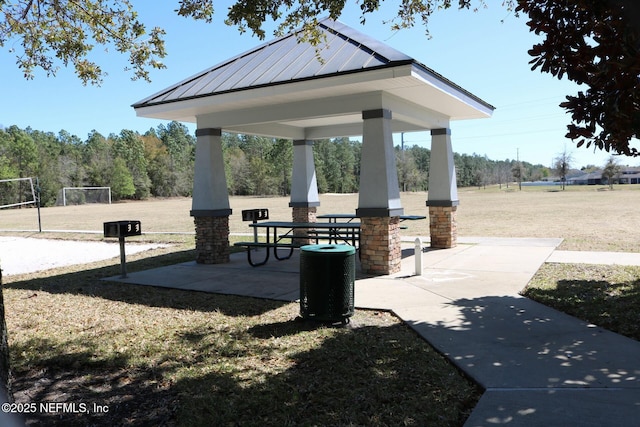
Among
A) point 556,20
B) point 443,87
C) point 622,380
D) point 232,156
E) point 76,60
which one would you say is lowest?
point 622,380

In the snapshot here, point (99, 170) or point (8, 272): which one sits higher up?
point (99, 170)

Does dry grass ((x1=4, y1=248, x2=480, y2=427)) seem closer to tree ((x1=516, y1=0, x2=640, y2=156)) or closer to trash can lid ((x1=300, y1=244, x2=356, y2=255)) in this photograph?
trash can lid ((x1=300, y1=244, x2=356, y2=255))

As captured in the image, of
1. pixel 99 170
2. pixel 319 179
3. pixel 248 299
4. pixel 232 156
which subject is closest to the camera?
pixel 248 299

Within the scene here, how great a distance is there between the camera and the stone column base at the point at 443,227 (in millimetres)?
11945

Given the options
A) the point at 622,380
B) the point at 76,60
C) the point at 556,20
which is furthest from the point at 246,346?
the point at 76,60

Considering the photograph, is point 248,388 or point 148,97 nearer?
point 248,388

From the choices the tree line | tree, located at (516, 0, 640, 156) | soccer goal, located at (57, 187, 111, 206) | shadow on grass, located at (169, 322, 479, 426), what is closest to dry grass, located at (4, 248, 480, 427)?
shadow on grass, located at (169, 322, 479, 426)

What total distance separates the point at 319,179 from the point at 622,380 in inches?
2908

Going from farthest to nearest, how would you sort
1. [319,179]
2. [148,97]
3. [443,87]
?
1. [319,179]
2. [148,97]
3. [443,87]

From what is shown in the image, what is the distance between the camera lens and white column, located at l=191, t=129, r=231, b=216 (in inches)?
408

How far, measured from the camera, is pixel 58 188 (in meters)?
63.2

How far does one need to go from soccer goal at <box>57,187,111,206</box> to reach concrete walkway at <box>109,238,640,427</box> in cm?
5698

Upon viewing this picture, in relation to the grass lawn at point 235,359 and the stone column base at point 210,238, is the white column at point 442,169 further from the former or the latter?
the stone column base at point 210,238

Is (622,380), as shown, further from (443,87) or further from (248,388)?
(443,87)
